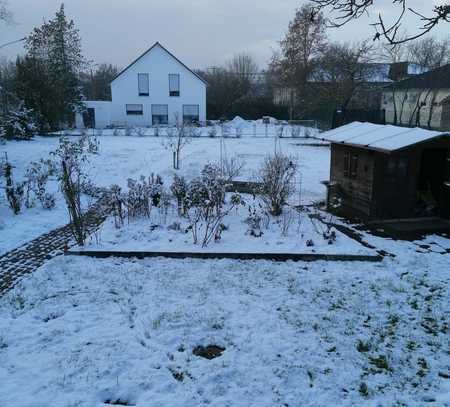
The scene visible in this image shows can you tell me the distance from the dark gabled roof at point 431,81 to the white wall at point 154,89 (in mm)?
15544

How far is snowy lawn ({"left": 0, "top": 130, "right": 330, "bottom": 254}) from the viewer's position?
8.29m

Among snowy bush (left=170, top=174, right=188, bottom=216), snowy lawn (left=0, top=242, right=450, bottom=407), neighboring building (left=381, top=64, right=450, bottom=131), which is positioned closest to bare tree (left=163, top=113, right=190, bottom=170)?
snowy bush (left=170, top=174, right=188, bottom=216)

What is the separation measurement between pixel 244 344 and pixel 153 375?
0.97 m

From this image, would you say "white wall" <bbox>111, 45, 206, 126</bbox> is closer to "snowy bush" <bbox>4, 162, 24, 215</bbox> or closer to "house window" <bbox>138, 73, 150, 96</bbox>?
"house window" <bbox>138, 73, 150, 96</bbox>

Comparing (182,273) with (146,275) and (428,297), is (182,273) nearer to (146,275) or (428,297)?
(146,275)

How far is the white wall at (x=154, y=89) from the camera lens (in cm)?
3291

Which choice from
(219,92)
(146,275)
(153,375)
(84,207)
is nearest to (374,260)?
(146,275)

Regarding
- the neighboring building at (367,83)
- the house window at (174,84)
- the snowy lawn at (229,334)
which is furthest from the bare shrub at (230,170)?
the house window at (174,84)

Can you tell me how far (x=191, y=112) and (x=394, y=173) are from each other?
27.7 meters

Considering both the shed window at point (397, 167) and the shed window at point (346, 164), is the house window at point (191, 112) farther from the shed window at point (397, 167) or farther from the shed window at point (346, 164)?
the shed window at point (397, 167)

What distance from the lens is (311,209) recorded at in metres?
9.23

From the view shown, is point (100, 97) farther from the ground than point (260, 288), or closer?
farther from the ground

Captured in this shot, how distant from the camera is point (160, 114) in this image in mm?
33750

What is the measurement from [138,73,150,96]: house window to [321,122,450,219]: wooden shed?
87.8 feet
